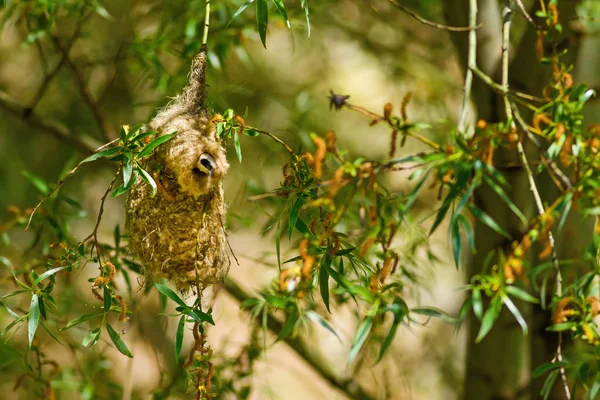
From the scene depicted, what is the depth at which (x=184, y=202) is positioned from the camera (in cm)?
111

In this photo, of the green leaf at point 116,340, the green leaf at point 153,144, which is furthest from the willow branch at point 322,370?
the green leaf at point 153,144

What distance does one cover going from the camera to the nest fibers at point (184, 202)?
40.4 inches

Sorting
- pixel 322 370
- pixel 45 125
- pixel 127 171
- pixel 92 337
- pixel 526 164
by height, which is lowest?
pixel 322 370

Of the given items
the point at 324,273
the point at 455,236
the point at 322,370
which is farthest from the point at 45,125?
the point at 455,236

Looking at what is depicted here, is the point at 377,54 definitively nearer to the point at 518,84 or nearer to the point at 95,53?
the point at 95,53

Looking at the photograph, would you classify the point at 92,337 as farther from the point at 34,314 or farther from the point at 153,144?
the point at 153,144

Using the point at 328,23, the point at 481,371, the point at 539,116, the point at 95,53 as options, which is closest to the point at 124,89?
the point at 95,53

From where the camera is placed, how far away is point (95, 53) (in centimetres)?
272

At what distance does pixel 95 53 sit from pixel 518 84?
1.62 m

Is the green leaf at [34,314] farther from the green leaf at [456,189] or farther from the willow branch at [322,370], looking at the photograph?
the willow branch at [322,370]

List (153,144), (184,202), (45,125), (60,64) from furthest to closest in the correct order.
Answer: (45,125)
(60,64)
(184,202)
(153,144)

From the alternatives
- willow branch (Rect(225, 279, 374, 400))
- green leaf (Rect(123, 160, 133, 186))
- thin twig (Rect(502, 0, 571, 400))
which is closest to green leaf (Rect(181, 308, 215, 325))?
green leaf (Rect(123, 160, 133, 186))

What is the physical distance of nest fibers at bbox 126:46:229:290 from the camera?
3.37 feet

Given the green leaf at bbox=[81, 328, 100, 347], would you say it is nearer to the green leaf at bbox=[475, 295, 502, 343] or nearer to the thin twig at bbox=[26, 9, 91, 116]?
the green leaf at bbox=[475, 295, 502, 343]
